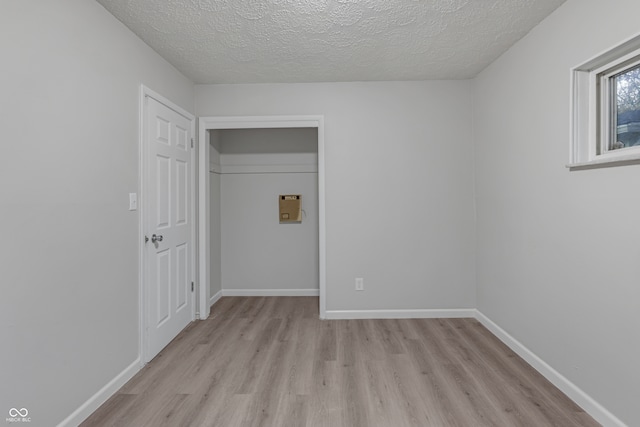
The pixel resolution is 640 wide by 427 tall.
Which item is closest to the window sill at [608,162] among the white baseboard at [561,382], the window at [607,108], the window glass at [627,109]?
the window at [607,108]

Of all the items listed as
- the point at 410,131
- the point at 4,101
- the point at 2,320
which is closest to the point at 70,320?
the point at 2,320

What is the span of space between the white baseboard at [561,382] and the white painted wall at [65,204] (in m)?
2.81

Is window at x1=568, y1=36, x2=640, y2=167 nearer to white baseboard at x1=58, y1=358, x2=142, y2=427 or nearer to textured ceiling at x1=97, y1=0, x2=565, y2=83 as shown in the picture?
textured ceiling at x1=97, y1=0, x2=565, y2=83

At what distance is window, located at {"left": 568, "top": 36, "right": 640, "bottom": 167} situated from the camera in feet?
5.95

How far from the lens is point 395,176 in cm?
352

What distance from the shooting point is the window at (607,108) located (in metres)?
1.81

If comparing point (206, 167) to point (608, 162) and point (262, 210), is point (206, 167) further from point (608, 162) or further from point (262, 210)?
point (608, 162)

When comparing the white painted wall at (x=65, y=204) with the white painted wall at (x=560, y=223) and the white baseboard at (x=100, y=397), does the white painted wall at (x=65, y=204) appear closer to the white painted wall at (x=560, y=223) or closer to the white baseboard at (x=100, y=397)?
the white baseboard at (x=100, y=397)

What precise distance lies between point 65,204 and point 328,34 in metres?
1.97

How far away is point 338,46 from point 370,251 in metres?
1.91

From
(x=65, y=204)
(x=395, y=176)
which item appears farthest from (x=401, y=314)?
(x=65, y=204)

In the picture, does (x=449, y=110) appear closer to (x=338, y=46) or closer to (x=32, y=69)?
(x=338, y=46)

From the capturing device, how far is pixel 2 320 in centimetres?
146

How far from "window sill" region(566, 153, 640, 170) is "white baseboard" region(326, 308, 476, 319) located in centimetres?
192
